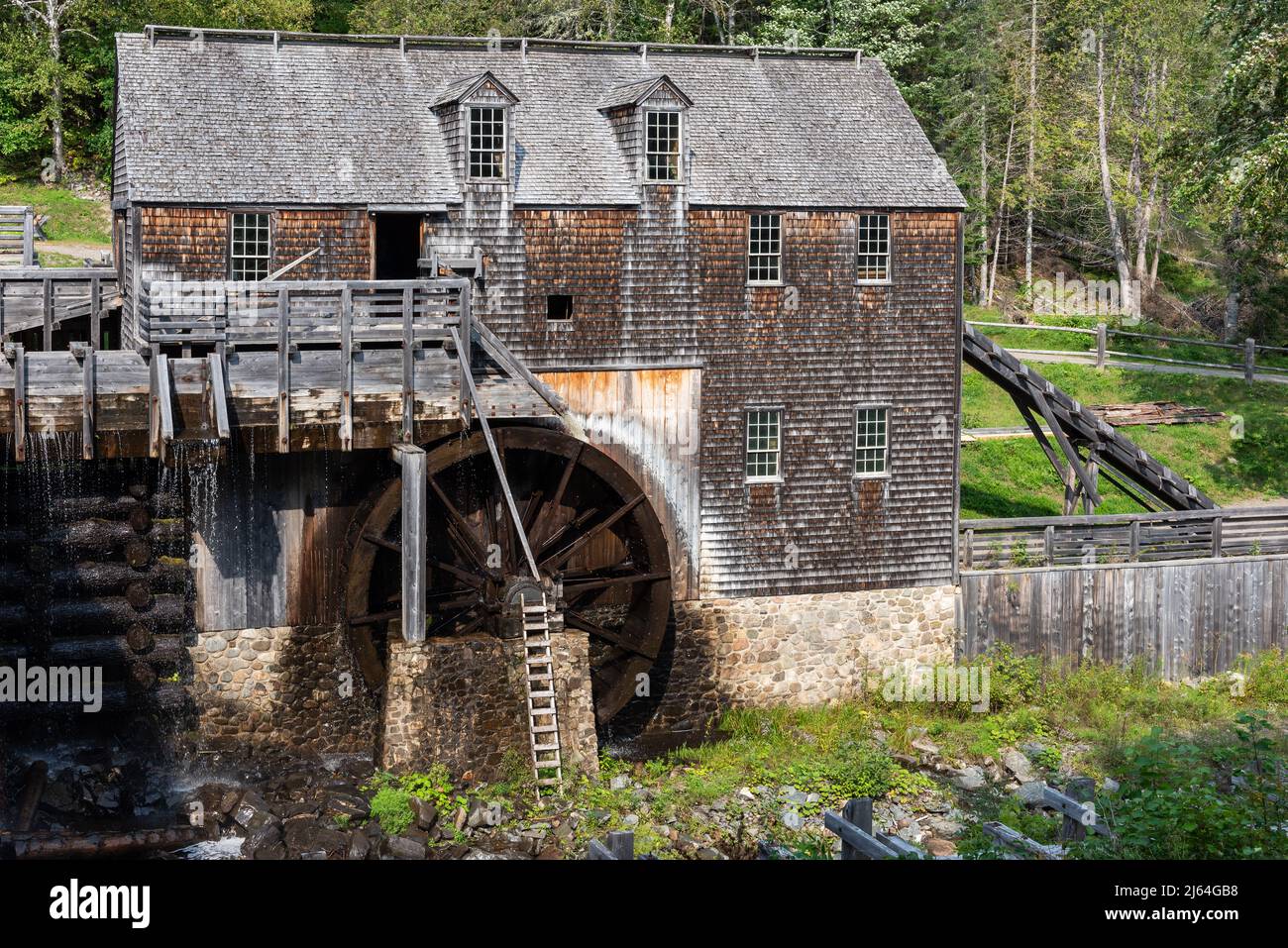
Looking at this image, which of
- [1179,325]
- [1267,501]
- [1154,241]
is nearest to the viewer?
[1267,501]

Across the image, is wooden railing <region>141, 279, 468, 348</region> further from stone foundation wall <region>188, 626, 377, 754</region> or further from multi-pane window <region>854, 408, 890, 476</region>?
multi-pane window <region>854, 408, 890, 476</region>

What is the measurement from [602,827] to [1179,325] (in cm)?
3225

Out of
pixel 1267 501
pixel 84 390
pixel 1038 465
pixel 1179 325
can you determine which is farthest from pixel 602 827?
pixel 1179 325

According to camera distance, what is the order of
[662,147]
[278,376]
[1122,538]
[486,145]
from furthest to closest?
[1122,538], [662,147], [486,145], [278,376]

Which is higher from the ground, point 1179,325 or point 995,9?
point 995,9

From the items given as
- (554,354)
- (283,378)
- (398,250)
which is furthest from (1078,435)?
(283,378)

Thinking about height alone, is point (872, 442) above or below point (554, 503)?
above

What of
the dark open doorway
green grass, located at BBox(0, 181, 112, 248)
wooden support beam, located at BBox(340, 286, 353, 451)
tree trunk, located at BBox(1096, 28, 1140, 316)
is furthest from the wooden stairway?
green grass, located at BBox(0, 181, 112, 248)

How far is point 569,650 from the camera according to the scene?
20.7 metres

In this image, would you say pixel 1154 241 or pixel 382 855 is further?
pixel 1154 241

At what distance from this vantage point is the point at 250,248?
2117cm

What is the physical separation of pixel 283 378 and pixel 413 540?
8.50 ft

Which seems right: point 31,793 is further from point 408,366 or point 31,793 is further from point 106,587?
point 408,366
